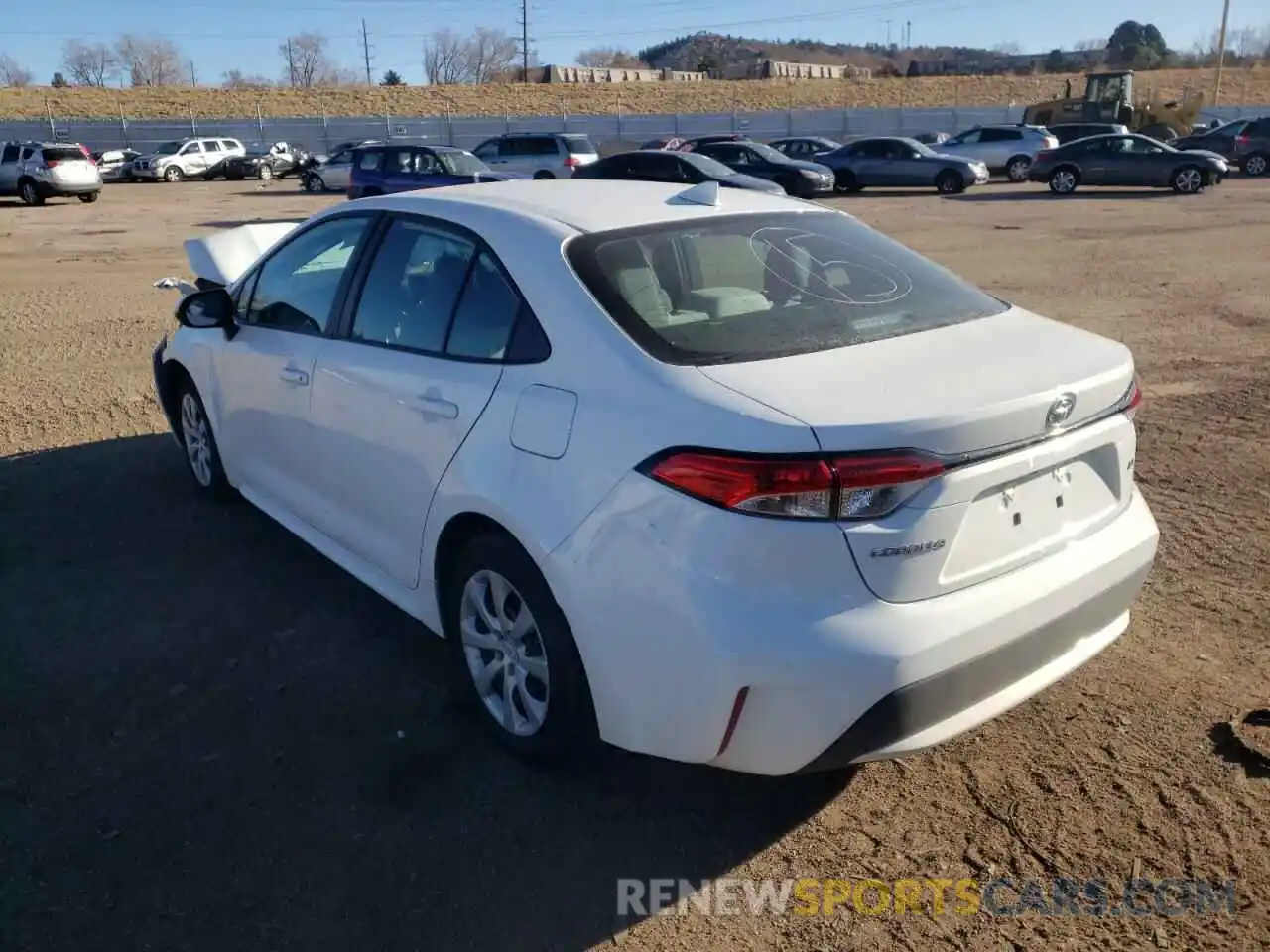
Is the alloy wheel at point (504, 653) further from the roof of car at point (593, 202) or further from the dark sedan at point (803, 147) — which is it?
the dark sedan at point (803, 147)

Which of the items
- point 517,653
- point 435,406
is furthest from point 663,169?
point 517,653

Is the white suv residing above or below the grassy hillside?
below

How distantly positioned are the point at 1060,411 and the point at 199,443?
437cm

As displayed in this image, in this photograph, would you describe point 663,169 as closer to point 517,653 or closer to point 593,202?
point 593,202

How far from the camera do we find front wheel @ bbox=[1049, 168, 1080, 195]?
26188 mm

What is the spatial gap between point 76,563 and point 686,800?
10.7ft

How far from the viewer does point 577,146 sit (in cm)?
3016

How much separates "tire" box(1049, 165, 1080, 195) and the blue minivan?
13906 millimetres

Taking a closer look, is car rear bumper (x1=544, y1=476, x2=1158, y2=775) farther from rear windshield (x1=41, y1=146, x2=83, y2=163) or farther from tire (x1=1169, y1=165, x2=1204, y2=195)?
rear windshield (x1=41, y1=146, x2=83, y2=163)

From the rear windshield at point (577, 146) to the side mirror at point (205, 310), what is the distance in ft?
86.0

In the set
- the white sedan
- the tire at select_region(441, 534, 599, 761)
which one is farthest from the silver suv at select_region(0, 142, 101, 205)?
the tire at select_region(441, 534, 599, 761)

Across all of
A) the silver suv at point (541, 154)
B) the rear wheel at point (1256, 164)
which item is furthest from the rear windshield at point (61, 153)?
the rear wheel at point (1256, 164)

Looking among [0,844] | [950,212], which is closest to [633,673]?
[0,844]

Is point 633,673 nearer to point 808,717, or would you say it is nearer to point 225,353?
point 808,717
